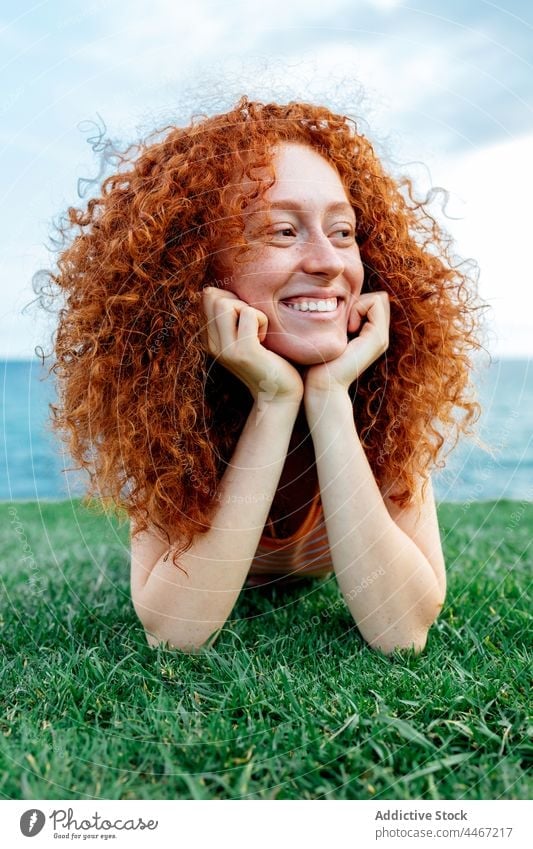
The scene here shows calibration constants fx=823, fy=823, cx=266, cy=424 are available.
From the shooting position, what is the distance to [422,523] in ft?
7.06

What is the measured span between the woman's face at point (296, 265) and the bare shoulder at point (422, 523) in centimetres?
47

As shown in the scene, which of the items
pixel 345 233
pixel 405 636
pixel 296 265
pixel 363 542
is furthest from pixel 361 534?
pixel 345 233

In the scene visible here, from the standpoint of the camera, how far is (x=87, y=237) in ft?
7.09

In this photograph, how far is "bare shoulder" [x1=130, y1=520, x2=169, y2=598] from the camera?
2.07m

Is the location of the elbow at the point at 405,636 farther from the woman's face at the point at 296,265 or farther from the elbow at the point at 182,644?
the woman's face at the point at 296,265

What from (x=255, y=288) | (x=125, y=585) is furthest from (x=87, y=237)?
(x=125, y=585)

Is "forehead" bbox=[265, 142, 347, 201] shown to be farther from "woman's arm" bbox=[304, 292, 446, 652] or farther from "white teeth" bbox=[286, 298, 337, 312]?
"woman's arm" bbox=[304, 292, 446, 652]

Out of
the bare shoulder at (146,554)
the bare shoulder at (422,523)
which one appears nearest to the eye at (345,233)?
the bare shoulder at (422,523)

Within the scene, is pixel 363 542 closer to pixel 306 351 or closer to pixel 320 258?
pixel 306 351

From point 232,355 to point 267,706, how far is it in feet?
2.52

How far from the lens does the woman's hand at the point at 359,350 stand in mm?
1969
